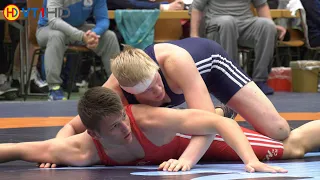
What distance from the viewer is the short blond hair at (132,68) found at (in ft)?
8.91

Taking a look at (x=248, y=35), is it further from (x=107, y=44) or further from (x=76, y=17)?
(x=76, y=17)

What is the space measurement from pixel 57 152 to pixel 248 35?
4.17 meters

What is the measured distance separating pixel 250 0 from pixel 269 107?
372 cm

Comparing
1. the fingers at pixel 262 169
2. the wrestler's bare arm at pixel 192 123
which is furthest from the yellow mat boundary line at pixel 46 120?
the fingers at pixel 262 169

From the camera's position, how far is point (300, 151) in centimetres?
321

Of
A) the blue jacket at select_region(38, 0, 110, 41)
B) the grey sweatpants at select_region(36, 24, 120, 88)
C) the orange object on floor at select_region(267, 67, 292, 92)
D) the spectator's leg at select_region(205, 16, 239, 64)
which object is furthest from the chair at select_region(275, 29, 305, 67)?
the grey sweatpants at select_region(36, 24, 120, 88)

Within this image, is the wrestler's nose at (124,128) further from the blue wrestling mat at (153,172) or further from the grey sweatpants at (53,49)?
the grey sweatpants at (53,49)

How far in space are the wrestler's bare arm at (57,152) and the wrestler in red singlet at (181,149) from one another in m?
0.06

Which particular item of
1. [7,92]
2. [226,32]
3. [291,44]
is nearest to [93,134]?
[226,32]

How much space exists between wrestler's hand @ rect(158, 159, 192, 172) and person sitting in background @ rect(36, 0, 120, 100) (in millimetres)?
3767

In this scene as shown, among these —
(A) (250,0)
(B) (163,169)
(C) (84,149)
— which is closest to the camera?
(B) (163,169)

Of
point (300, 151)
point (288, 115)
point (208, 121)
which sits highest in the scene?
point (208, 121)

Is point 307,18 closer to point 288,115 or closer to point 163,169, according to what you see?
point 288,115

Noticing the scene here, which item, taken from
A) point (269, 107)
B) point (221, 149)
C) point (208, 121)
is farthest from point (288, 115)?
point (208, 121)
